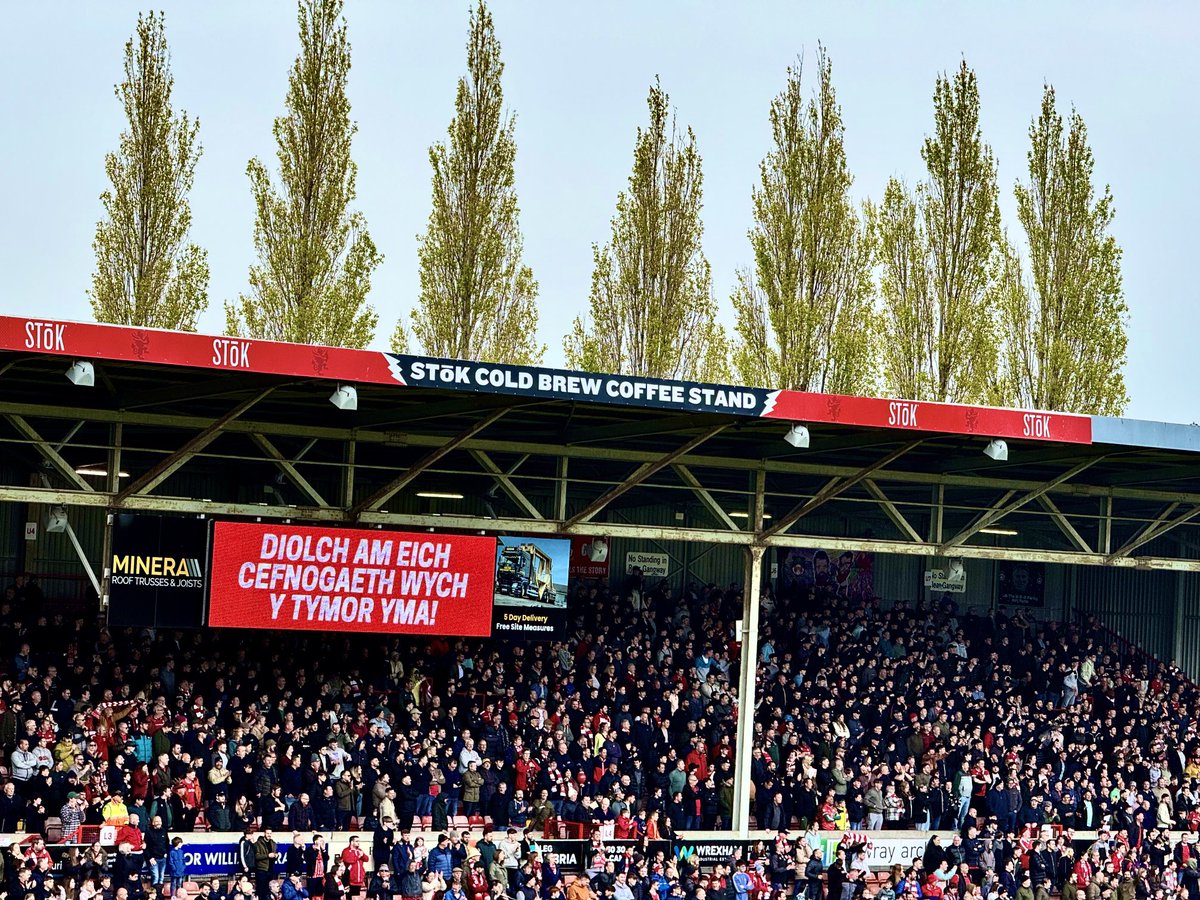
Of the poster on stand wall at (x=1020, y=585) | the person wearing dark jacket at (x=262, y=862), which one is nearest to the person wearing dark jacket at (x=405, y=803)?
the person wearing dark jacket at (x=262, y=862)

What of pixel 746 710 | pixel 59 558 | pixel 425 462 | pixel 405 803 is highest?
pixel 425 462

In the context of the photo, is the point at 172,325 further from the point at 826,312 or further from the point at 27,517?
the point at 826,312

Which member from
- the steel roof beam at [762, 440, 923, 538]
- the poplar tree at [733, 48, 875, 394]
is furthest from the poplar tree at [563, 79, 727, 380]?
the steel roof beam at [762, 440, 923, 538]

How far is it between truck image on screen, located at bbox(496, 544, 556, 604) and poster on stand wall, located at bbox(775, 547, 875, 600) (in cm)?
968

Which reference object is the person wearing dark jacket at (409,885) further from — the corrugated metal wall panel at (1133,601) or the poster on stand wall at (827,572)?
the corrugated metal wall panel at (1133,601)

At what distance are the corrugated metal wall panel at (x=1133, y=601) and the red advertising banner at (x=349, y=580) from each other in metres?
17.1

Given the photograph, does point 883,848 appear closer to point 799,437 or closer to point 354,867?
point 799,437

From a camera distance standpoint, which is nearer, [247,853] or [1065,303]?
[247,853]

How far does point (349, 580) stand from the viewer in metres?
22.5

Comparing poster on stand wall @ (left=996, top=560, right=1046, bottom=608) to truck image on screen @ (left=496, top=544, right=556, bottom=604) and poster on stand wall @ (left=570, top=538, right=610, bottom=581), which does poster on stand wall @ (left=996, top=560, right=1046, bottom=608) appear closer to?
poster on stand wall @ (left=570, top=538, right=610, bottom=581)

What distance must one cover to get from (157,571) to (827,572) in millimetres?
15796

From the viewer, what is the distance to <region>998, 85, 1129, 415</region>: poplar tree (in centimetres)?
4250

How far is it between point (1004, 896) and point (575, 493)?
34.7 ft

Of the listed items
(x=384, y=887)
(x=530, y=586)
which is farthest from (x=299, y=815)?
(x=530, y=586)
